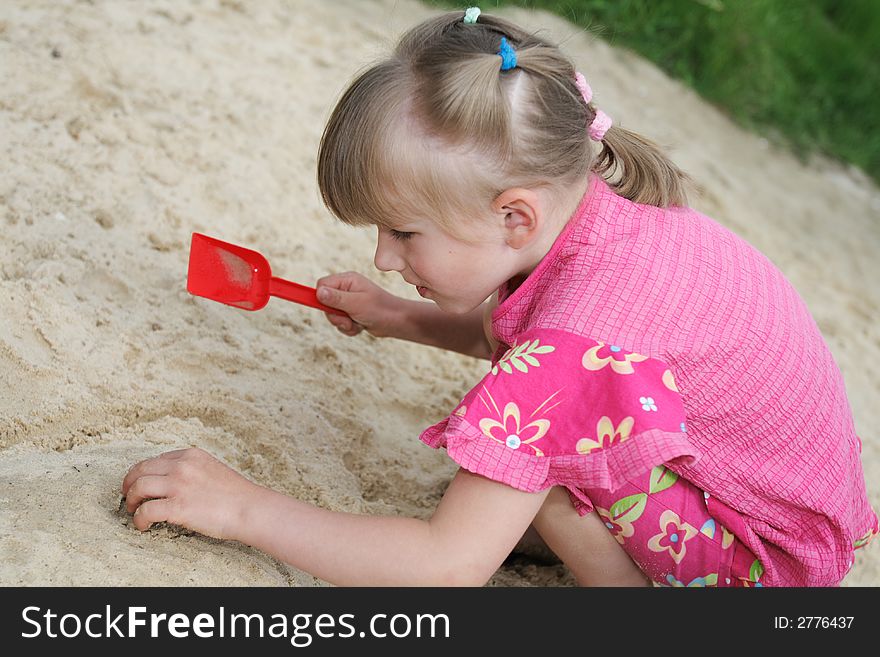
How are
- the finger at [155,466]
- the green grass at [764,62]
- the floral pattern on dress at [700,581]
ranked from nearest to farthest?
the finger at [155,466] → the floral pattern on dress at [700,581] → the green grass at [764,62]

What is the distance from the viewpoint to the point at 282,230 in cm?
199

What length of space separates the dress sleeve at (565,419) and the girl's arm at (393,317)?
1.62 feet

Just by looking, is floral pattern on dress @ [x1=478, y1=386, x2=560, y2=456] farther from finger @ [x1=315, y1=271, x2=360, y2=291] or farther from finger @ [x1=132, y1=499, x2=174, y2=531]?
finger @ [x1=315, y1=271, x2=360, y2=291]

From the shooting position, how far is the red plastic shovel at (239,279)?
1.50 m

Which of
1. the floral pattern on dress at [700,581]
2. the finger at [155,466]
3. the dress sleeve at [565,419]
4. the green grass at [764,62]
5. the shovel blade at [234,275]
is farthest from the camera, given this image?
the green grass at [764,62]

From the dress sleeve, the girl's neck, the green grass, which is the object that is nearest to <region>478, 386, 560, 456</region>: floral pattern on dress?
the dress sleeve

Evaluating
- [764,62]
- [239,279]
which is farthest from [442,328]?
[764,62]

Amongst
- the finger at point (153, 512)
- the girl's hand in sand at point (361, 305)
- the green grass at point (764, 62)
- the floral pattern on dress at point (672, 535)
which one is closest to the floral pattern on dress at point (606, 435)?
the floral pattern on dress at point (672, 535)

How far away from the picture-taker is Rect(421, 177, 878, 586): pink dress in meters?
1.05

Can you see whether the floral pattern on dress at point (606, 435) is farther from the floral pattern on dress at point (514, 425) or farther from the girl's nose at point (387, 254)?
the girl's nose at point (387, 254)

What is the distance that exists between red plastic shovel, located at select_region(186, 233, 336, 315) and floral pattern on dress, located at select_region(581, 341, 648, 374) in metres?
0.59

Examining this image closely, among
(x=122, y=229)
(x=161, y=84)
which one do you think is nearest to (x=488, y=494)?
(x=122, y=229)

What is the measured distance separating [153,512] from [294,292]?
1.62ft

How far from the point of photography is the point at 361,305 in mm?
1560
